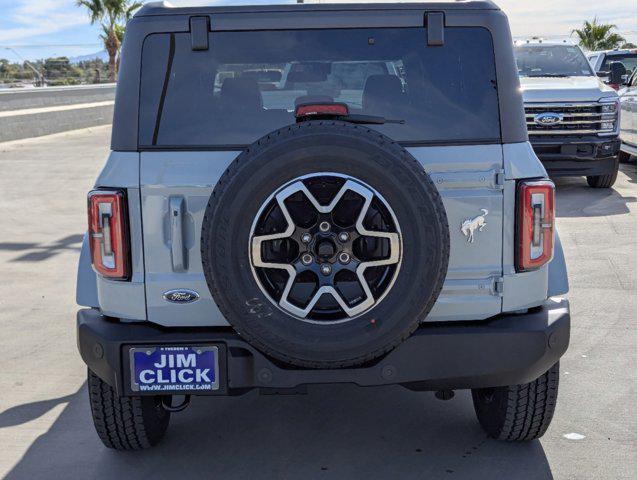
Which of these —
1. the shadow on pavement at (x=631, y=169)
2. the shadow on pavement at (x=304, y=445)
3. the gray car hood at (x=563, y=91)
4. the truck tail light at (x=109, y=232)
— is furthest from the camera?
the shadow on pavement at (x=631, y=169)

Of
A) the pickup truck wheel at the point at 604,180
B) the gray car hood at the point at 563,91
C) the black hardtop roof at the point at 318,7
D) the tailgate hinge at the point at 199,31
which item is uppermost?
the black hardtop roof at the point at 318,7

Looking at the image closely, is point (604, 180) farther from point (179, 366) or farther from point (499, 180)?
point (179, 366)

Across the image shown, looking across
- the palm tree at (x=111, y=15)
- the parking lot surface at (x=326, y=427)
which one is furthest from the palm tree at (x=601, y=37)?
the parking lot surface at (x=326, y=427)

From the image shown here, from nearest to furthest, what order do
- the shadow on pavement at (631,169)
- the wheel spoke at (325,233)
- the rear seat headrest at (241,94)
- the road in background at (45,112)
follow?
1. the wheel spoke at (325,233)
2. the rear seat headrest at (241,94)
3. the shadow on pavement at (631,169)
4. the road in background at (45,112)

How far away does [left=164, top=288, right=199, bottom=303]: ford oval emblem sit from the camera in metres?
3.60

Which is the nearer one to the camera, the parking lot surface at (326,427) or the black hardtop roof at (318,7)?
the black hardtop roof at (318,7)

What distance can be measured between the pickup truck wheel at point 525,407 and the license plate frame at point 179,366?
4.18ft

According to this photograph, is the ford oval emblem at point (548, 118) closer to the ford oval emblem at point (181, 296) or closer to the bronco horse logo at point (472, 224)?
the bronco horse logo at point (472, 224)

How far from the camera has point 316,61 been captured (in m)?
3.69

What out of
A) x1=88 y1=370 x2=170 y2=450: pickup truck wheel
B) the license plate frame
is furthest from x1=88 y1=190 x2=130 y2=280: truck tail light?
x1=88 y1=370 x2=170 y2=450: pickup truck wheel

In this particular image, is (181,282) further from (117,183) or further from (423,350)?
(423,350)

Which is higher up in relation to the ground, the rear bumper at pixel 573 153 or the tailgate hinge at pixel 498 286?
the tailgate hinge at pixel 498 286

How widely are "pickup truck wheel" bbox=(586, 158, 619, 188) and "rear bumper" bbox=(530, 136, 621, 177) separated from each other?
0.28 metres

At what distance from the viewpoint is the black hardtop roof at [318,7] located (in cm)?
362
